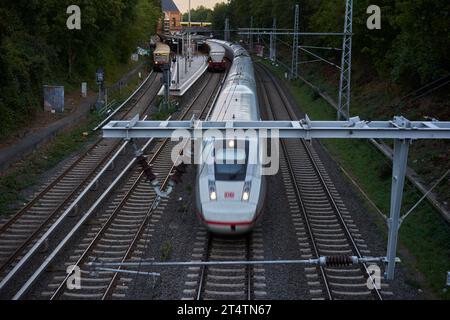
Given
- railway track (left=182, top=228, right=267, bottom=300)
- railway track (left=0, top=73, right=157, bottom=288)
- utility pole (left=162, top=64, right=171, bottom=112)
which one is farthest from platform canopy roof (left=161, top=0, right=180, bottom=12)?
railway track (left=182, top=228, right=267, bottom=300)

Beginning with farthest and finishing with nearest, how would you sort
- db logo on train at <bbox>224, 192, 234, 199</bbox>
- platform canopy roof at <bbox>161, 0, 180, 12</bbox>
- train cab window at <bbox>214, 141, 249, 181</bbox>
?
platform canopy roof at <bbox>161, 0, 180, 12</bbox> < train cab window at <bbox>214, 141, 249, 181</bbox> < db logo on train at <bbox>224, 192, 234, 199</bbox>

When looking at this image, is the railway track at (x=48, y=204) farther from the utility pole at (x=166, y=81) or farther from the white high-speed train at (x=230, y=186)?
the utility pole at (x=166, y=81)

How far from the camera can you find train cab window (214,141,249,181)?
1313cm

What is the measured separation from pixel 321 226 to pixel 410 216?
2.82 metres

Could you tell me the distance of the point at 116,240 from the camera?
516 inches

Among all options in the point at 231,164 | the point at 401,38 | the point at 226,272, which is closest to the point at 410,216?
the point at 231,164

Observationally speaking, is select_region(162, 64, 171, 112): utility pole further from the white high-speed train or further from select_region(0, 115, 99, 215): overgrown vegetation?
the white high-speed train

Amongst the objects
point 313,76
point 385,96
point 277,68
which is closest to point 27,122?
point 385,96

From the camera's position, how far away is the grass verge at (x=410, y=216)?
11801 millimetres

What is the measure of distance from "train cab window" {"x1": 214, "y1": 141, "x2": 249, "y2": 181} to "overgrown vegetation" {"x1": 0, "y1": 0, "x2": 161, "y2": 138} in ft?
37.1

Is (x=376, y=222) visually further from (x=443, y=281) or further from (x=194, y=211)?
(x=194, y=211)

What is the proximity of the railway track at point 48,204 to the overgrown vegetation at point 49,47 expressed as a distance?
178 inches

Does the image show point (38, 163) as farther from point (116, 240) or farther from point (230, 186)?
point (230, 186)

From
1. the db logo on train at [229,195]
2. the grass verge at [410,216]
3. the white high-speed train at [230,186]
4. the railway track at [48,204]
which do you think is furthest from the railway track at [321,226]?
the railway track at [48,204]
